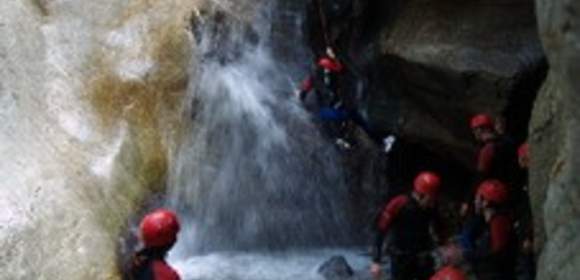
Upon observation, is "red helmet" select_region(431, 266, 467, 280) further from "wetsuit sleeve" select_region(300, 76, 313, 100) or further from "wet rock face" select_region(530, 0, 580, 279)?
"wetsuit sleeve" select_region(300, 76, 313, 100)

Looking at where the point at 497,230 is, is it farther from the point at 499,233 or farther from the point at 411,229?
the point at 411,229

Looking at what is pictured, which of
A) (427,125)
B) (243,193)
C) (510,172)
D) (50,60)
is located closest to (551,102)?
(510,172)

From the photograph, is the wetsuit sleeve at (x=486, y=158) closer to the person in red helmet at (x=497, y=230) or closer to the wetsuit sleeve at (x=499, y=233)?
the person in red helmet at (x=497, y=230)

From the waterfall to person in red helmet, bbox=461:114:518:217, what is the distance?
4.04 m

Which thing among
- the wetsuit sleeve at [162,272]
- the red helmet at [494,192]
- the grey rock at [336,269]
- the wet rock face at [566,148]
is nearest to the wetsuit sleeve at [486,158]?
the red helmet at [494,192]

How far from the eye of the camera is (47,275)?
9.84 metres

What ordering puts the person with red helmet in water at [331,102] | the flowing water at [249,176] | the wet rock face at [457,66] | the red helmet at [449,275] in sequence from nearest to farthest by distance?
the red helmet at [449,275] → the wet rock face at [457,66] → the flowing water at [249,176] → the person with red helmet in water at [331,102]

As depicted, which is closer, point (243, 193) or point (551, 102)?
point (551, 102)

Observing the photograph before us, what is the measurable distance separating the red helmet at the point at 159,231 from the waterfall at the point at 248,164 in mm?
5624

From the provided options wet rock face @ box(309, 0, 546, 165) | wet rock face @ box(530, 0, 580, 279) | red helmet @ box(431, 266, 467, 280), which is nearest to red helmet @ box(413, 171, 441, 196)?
red helmet @ box(431, 266, 467, 280)

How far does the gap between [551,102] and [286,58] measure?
8276mm

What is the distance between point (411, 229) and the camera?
9.83 m

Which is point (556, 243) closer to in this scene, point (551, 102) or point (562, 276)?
point (562, 276)

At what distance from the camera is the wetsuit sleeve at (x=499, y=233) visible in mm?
9500
